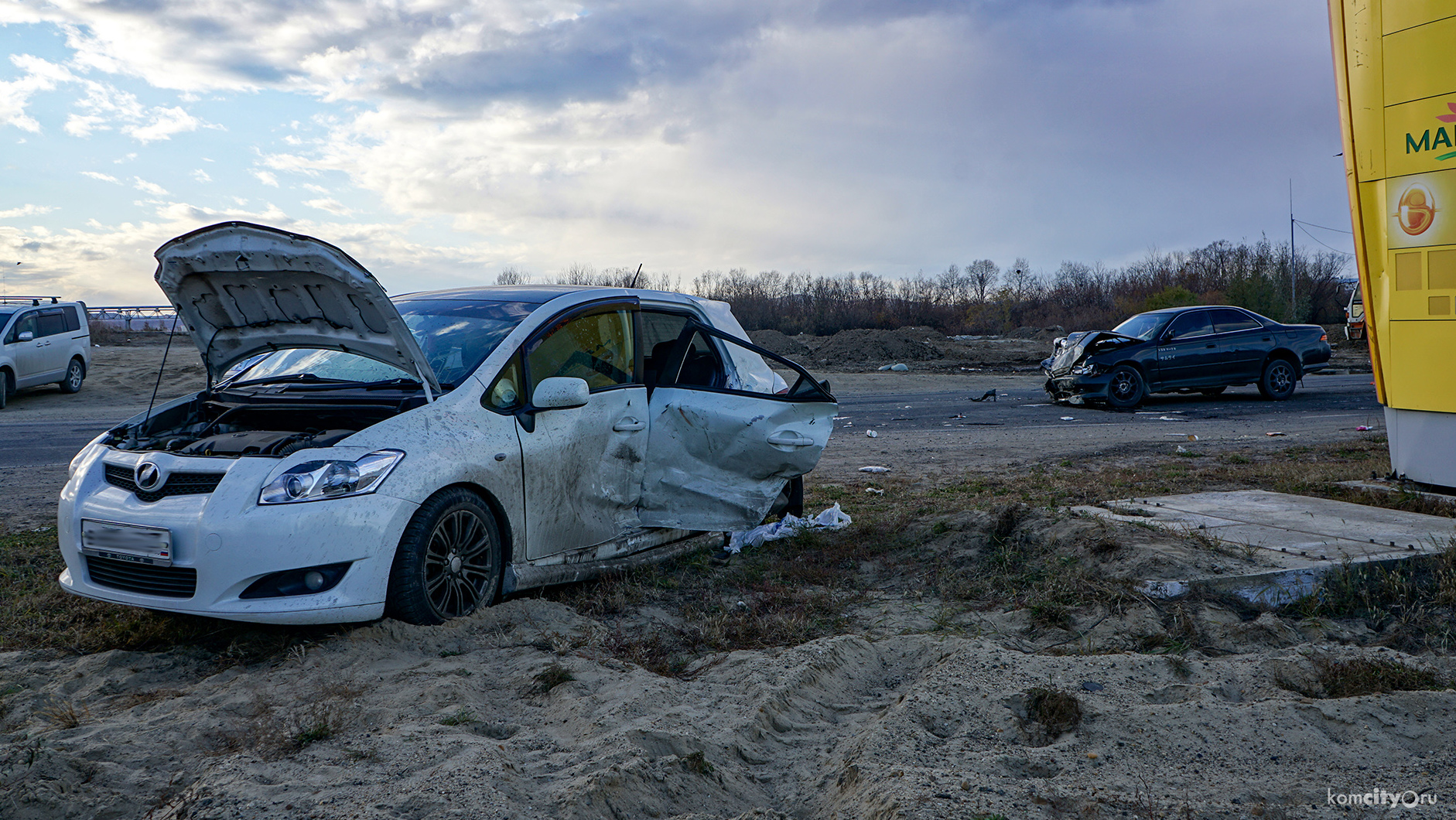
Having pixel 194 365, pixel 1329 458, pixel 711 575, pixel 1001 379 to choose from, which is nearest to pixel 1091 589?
pixel 711 575

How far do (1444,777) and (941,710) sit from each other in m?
1.42

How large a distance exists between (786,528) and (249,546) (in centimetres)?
362

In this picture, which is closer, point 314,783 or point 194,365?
point 314,783

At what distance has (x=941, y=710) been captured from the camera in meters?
3.18

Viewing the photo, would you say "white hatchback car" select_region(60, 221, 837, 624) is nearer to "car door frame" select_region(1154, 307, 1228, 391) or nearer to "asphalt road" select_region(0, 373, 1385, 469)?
"asphalt road" select_region(0, 373, 1385, 469)

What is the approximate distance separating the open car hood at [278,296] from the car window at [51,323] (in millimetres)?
16805

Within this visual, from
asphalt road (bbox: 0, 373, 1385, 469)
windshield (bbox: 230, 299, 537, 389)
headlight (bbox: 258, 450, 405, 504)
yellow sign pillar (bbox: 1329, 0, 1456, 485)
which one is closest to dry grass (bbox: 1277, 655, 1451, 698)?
headlight (bbox: 258, 450, 405, 504)

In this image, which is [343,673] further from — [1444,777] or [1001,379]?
[1001,379]

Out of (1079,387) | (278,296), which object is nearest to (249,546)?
(278,296)

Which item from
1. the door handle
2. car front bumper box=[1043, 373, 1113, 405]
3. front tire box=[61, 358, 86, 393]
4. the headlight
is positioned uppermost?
front tire box=[61, 358, 86, 393]

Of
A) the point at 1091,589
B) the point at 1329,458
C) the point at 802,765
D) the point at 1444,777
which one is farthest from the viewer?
the point at 1329,458

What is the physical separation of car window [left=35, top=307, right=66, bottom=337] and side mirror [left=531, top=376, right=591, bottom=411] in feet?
59.9

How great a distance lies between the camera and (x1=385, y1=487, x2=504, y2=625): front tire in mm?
3977

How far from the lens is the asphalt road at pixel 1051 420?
12406mm
